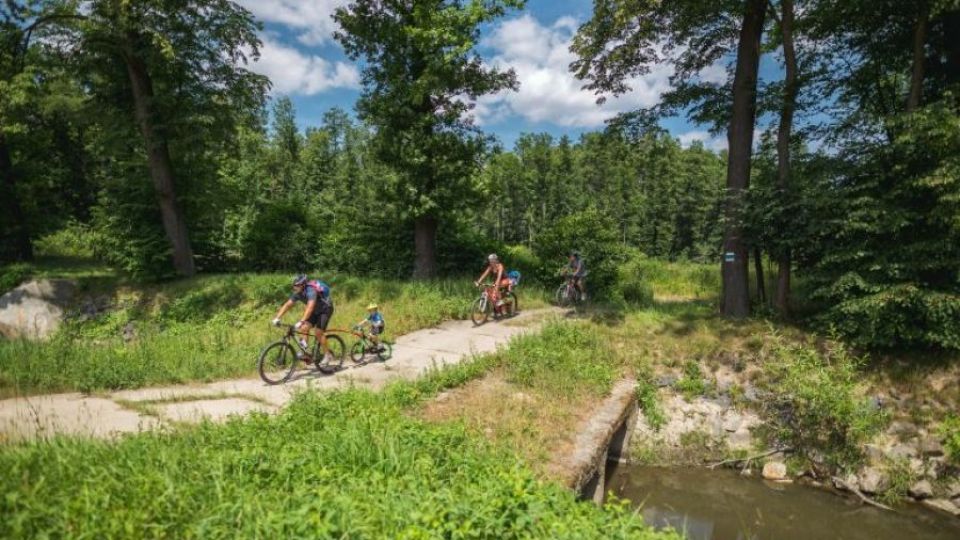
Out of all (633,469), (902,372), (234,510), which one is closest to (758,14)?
(902,372)

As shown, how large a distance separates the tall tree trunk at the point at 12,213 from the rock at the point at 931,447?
27503 millimetres

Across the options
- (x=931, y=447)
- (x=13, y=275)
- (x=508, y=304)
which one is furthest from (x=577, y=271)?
(x=13, y=275)

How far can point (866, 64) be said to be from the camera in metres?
10.4

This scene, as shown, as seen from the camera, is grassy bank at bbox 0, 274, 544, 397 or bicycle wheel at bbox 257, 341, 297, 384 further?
bicycle wheel at bbox 257, 341, 297, 384

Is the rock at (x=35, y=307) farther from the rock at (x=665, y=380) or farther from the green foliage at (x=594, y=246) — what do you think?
the rock at (x=665, y=380)

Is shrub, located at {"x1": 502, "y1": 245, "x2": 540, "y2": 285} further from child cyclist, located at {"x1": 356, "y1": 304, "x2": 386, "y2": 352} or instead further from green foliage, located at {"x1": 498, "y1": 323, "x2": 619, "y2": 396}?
child cyclist, located at {"x1": 356, "y1": 304, "x2": 386, "y2": 352}

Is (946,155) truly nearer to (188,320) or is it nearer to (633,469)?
(633,469)

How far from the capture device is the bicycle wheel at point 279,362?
8539 millimetres

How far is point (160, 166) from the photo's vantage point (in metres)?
17.0

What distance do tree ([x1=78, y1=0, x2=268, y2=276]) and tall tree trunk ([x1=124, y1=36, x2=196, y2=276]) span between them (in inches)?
1.1

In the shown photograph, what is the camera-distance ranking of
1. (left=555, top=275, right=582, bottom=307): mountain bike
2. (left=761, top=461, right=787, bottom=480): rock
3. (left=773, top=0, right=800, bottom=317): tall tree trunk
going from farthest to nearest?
1. (left=555, top=275, right=582, bottom=307): mountain bike
2. (left=773, top=0, right=800, bottom=317): tall tree trunk
3. (left=761, top=461, right=787, bottom=480): rock

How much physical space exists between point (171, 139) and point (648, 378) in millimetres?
16741

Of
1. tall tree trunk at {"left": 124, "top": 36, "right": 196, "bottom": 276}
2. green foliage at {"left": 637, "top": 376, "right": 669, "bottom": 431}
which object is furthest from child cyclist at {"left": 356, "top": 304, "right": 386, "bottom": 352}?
tall tree trunk at {"left": 124, "top": 36, "right": 196, "bottom": 276}

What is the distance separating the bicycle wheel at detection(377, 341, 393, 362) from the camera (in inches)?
390
